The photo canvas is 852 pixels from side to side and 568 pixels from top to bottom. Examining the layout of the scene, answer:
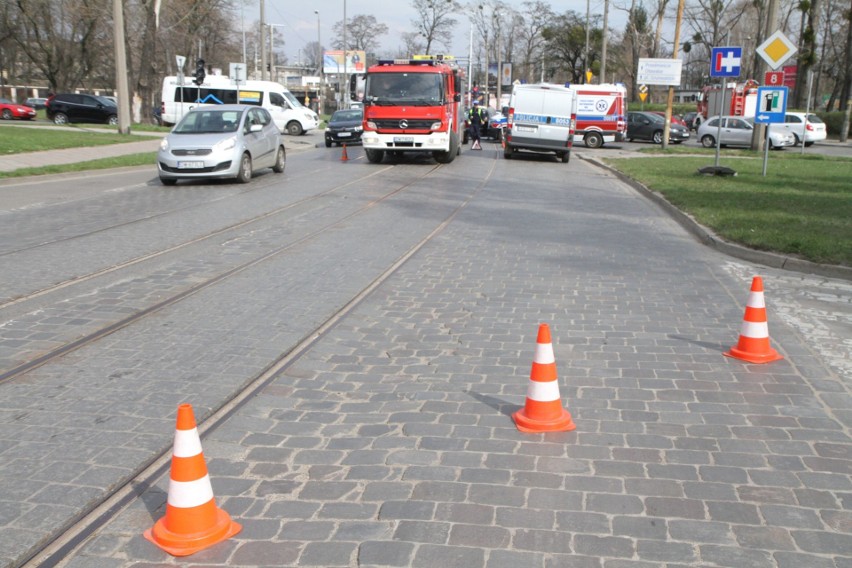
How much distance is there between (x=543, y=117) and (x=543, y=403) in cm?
2331

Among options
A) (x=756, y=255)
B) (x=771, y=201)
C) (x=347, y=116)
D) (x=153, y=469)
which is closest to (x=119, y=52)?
(x=347, y=116)

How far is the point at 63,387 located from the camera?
211 inches

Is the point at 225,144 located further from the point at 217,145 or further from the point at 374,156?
the point at 374,156

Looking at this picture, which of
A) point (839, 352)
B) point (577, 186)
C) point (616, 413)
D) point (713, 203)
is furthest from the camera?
point (577, 186)

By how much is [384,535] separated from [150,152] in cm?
2371

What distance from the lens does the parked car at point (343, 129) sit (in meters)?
33.3

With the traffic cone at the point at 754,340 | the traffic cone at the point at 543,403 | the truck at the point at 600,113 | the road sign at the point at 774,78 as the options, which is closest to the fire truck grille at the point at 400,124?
the road sign at the point at 774,78

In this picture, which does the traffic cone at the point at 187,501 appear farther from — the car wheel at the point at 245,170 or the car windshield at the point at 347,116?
the car windshield at the point at 347,116

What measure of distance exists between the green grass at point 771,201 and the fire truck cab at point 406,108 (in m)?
5.59

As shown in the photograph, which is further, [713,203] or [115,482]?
[713,203]

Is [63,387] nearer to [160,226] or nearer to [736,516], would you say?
[736,516]

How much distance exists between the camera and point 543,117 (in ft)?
88.7

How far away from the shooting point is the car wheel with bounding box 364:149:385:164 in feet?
81.7

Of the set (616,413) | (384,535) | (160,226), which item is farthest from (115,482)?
(160,226)
